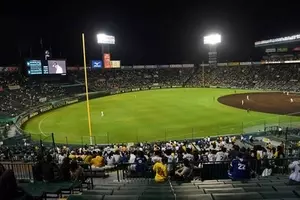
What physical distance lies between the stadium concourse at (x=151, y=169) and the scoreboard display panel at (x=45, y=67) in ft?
21.7

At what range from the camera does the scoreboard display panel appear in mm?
56531

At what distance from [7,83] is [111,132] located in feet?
123

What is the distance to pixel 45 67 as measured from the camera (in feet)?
194

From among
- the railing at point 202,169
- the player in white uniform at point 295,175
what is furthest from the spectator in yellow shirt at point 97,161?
the player in white uniform at point 295,175

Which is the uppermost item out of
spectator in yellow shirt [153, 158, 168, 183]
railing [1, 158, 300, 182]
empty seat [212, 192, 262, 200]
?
empty seat [212, 192, 262, 200]

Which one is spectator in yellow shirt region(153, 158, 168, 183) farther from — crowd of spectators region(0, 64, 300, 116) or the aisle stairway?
crowd of spectators region(0, 64, 300, 116)

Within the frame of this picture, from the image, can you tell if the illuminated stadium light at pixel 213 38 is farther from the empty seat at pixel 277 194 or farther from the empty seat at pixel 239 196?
the empty seat at pixel 239 196

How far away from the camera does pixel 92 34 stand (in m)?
88.8

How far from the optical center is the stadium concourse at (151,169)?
6.65m

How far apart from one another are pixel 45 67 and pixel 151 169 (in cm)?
5447

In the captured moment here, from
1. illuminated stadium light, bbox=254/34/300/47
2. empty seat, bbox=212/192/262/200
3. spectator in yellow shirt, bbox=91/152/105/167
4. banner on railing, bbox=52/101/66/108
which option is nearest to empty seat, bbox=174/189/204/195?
empty seat, bbox=212/192/262/200

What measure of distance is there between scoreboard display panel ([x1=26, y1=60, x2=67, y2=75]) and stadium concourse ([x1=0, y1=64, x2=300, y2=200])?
6.61 m

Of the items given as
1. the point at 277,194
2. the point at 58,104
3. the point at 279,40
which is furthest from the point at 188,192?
the point at 279,40

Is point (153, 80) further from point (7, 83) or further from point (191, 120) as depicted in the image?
point (191, 120)
